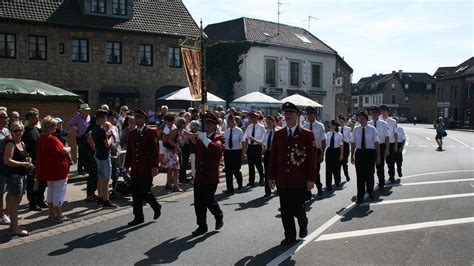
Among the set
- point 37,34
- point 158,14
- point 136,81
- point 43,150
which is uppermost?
point 158,14

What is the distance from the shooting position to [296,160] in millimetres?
6969

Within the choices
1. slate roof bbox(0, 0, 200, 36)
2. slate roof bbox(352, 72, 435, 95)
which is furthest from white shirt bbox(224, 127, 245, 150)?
slate roof bbox(352, 72, 435, 95)

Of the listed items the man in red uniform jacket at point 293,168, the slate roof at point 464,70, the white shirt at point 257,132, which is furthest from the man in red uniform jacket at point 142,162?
the slate roof at point 464,70

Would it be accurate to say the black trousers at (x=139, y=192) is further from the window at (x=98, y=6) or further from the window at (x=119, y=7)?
the window at (x=119, y=7)

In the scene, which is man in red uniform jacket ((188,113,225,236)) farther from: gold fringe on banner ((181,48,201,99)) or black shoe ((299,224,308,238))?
gold fringe on banner ((181,48,201,99))

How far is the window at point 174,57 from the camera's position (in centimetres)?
2992

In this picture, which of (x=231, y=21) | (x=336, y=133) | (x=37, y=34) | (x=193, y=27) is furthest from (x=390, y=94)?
(x=336, y=133)

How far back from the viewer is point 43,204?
30.5 feet

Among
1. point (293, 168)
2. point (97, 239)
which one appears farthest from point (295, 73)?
point (97, 239)

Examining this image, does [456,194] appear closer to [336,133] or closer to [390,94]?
[336,133]

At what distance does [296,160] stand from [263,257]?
1514 mm

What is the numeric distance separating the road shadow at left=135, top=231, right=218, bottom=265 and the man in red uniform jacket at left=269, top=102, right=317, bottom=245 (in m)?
1.33

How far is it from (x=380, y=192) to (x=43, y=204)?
756 cm

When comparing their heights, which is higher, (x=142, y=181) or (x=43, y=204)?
(x=142, y=181)
